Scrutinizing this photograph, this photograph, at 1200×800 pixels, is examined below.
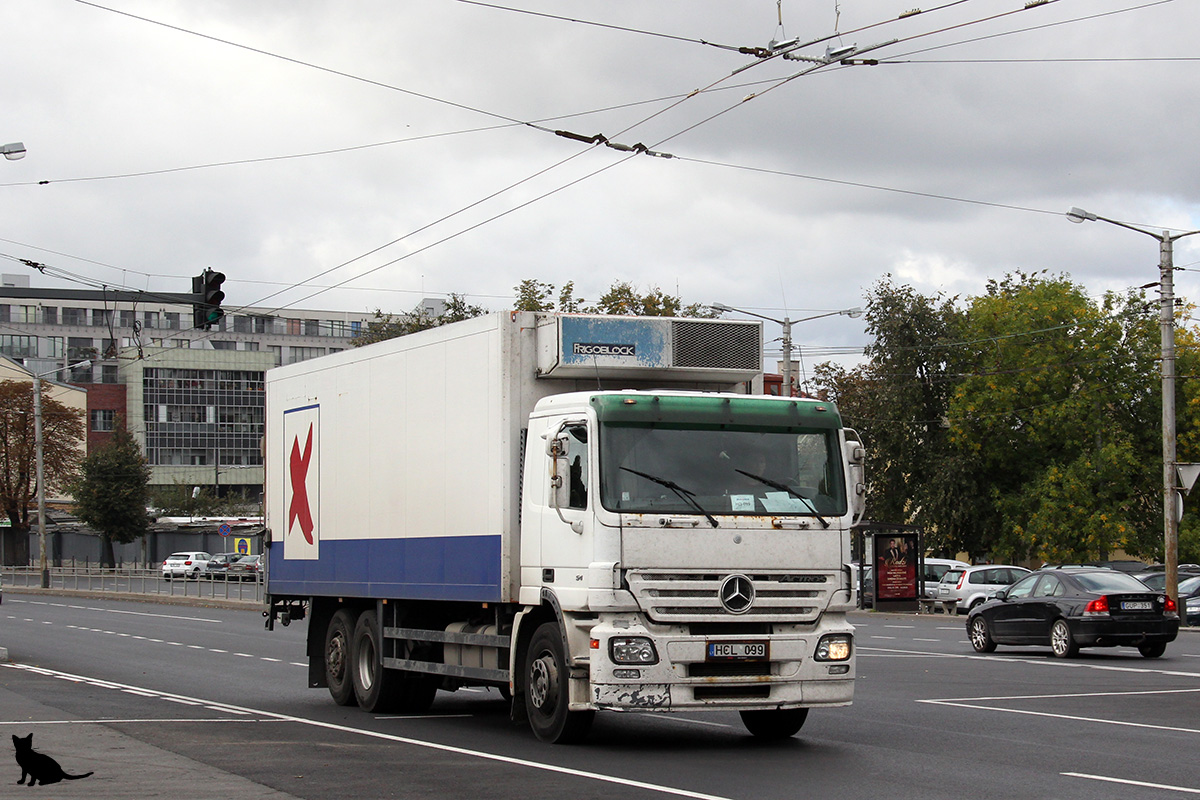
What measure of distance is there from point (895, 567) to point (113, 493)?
50.8 meters

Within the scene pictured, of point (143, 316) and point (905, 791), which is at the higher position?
point (143, 316)

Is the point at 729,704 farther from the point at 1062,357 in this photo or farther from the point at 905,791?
the point at 1062,357

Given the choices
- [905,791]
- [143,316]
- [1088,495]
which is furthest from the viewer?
[143,316]

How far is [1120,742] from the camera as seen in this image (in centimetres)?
1271

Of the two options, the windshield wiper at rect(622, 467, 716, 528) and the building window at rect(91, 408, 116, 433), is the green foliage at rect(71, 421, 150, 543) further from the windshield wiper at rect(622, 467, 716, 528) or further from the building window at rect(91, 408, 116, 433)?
the windshield wiper at rect(622, 467, 716, 528)

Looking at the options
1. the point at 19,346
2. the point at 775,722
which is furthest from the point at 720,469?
the point at 19,346

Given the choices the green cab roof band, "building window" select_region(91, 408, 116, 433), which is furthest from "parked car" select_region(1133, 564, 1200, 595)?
"building window" select_region(91, 408, 116, 433)

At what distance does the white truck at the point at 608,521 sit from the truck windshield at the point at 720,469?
2cm

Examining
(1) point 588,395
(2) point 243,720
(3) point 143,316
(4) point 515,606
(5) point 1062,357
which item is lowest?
(2) point 243,720

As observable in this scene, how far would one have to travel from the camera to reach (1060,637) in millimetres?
23797

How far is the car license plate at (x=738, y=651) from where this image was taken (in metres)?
11.5

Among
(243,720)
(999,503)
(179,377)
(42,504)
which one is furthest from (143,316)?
(243,720)

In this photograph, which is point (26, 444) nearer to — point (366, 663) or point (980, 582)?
point (980, 582)

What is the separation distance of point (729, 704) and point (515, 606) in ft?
7.06
